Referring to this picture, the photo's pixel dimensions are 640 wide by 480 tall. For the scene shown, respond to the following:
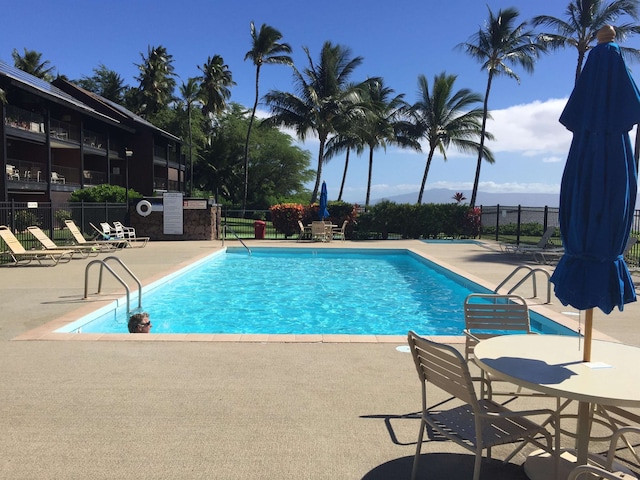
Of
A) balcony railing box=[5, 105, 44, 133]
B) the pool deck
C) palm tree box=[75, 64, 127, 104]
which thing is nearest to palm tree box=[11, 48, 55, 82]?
palm tree box=[75, 64, 127, 104]

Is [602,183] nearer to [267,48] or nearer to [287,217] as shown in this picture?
[287,217]

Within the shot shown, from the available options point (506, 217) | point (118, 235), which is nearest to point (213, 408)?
point (118, 235)

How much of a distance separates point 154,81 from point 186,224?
90.4 ft

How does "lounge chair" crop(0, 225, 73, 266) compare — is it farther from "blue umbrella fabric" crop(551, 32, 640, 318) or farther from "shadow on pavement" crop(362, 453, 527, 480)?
"blue umbrella fabric" crop(551, 32, 640, 318)

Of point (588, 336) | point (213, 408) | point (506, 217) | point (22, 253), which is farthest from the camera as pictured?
point (506, 217)

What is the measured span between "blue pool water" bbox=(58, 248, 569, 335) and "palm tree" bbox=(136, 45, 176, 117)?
33.1 meters

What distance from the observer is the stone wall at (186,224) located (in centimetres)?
2053

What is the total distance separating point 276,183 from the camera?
55312 millimetres

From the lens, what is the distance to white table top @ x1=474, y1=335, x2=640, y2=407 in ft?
8.37

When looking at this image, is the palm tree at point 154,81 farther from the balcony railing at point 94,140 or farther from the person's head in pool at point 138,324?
the person's head in pool at point 138,324

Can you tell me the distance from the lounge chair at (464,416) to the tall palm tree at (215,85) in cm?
4343

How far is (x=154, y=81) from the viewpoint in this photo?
141ft

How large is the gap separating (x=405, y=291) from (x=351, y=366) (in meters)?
6.70

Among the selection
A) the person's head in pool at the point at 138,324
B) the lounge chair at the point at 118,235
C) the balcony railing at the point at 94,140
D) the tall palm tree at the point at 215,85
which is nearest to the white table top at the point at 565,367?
the person's head in pool at the point at 138,324
